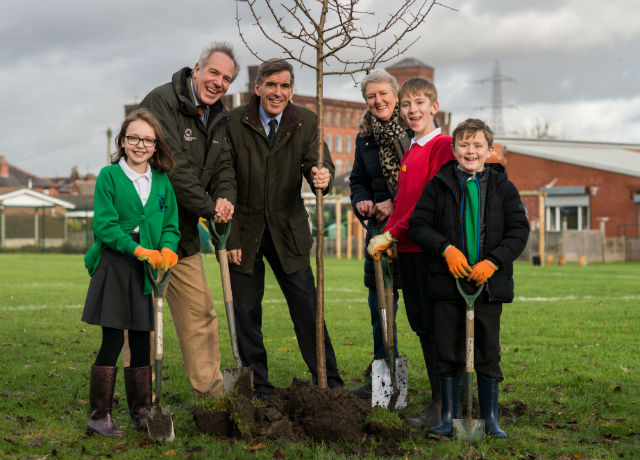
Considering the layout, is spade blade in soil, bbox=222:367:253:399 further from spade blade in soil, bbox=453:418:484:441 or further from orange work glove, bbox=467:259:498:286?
orange work glove, bbox=467:259:498:286

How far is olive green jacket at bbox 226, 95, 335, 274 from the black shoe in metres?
1.03

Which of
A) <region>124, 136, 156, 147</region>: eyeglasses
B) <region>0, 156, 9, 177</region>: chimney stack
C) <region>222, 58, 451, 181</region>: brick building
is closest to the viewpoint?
<region>124, 136, 156, 147</region>: eyeglasses

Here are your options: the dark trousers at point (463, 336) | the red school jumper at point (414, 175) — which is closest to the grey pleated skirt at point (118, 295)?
the red school jumper at point (414, 175)

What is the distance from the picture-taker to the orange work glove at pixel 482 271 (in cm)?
430

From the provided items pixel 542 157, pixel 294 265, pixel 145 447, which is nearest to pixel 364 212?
pixel 294 265

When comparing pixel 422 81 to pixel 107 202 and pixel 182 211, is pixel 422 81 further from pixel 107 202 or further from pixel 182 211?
pixel 107 202

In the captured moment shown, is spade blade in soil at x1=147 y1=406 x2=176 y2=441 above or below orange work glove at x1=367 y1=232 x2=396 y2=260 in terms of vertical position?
below

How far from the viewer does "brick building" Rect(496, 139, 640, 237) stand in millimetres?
38875

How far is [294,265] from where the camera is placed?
541cm

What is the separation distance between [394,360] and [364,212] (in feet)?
3.55

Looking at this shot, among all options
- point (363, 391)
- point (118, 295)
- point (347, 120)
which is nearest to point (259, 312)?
point (363, 391)

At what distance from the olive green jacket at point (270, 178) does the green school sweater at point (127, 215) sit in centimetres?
72

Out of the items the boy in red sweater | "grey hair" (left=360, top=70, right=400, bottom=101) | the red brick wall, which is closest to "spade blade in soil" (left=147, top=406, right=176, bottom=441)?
the boy in red sweater

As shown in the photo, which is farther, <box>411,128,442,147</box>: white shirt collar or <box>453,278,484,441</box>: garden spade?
<box>411,128,442,147</box>: white shirt collar
